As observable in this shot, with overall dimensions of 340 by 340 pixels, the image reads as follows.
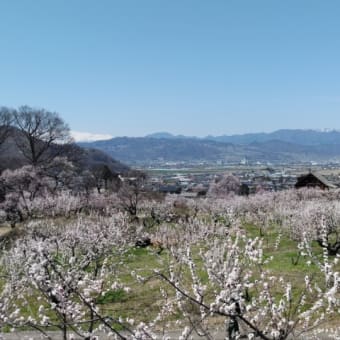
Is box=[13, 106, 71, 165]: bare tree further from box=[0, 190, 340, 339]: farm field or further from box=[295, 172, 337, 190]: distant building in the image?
box=[295, 172, 337, 190]: distant building

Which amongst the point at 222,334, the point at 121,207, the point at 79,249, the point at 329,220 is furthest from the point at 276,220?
the point at 222,334

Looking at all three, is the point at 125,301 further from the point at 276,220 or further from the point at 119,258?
the point at 276,220

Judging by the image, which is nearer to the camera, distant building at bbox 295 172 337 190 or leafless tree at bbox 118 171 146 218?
leafless tree at bbox 118 171 146 218

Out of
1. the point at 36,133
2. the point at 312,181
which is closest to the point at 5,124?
the point at 36,133

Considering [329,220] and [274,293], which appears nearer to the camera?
[274,293]

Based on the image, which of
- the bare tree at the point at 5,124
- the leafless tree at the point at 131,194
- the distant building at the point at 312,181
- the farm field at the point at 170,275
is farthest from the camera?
the distant building at the point at 312,181

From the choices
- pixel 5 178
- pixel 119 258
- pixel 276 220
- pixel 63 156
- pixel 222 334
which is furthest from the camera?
pixel 63 156

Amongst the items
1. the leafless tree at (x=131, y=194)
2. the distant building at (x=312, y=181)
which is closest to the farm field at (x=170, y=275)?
the leafless tree at (x=131, y=194)

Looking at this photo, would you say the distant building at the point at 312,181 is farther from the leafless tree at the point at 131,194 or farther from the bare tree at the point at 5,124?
the bare tree at the point at 5,124

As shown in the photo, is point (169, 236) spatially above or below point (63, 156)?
below

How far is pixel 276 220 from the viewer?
109ft

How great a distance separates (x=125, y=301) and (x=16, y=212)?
23.7 meters

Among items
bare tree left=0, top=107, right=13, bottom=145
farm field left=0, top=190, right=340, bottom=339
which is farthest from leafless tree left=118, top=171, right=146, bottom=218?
bare tree left=0, top=107, right=13, bottom=145

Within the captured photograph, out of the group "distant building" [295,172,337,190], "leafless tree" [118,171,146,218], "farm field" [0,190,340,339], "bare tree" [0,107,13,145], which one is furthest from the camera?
"distant building" [295,172,337,190]
